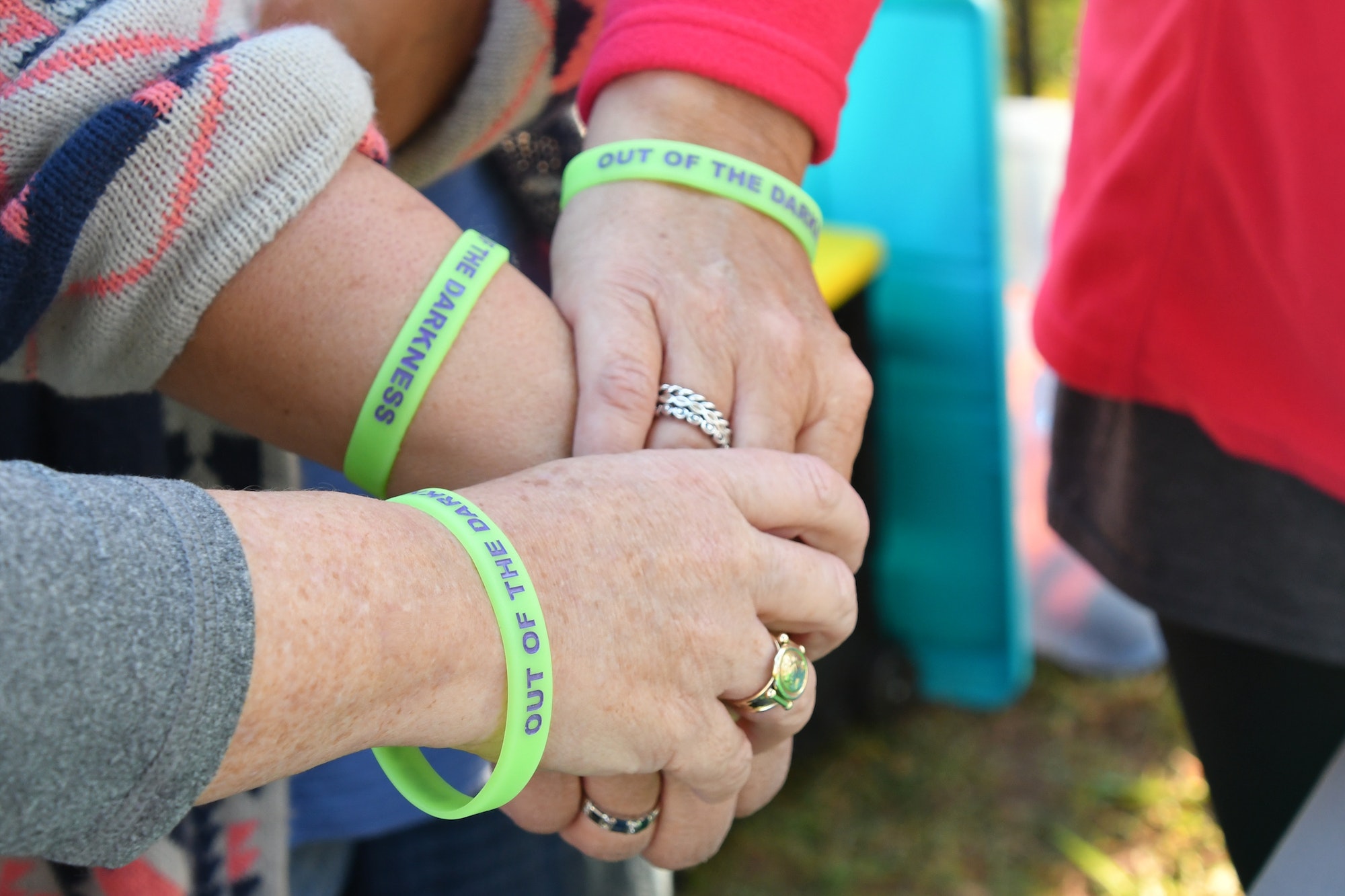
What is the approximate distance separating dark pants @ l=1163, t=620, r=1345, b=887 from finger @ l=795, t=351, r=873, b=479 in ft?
1.59

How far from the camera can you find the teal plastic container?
2.09m

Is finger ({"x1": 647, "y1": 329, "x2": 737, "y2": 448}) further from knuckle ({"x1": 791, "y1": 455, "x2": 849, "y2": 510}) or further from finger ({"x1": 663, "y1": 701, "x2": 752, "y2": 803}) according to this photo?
finger ({"x1": 663, "y1": 701, "x2": 752, "y2": 803})

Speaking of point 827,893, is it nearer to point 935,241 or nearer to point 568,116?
point 935,241

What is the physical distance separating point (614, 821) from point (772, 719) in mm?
138

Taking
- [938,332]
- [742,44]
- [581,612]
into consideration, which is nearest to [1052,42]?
[938,332]

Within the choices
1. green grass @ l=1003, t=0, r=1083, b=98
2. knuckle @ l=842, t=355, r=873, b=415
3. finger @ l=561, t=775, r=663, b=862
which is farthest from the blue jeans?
green grass @ l=1003, t=0, r=1083, b=98

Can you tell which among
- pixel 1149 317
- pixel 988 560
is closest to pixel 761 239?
pixel 1149 317

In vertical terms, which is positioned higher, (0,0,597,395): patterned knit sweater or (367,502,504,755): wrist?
(0,0,597,395): patterned knit sweater

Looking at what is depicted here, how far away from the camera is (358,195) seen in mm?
707

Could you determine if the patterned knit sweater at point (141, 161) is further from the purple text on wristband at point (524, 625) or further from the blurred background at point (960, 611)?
Result: the blurred background at point (960, 611)

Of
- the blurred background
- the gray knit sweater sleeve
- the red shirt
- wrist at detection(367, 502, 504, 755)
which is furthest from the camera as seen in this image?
the blurred background

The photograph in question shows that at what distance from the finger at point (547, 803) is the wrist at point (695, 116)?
474 mm

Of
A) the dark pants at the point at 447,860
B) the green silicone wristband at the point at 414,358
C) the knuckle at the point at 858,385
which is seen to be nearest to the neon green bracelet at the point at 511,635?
the green silicone wristband at the point at 414,358

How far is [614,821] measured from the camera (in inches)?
31.6
